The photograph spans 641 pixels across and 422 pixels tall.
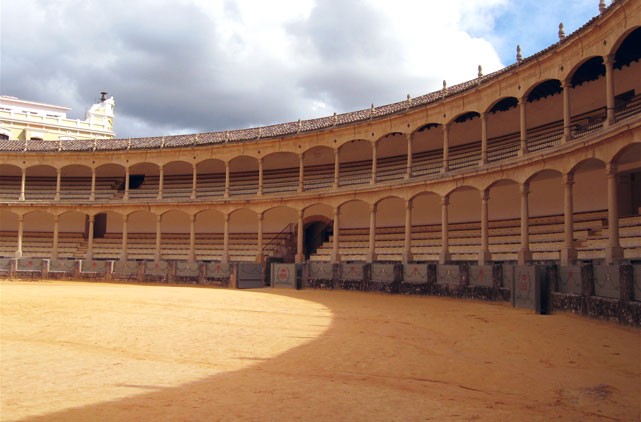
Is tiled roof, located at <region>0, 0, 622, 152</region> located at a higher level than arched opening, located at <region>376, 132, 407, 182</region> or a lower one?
higher

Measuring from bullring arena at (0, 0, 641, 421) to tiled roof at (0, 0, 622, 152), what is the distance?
23 centimetres

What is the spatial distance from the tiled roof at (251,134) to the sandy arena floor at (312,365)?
48.4 ft

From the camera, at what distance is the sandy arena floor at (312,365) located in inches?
273

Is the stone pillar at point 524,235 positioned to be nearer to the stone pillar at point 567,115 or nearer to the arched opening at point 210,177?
the stone pillar at point 567,115

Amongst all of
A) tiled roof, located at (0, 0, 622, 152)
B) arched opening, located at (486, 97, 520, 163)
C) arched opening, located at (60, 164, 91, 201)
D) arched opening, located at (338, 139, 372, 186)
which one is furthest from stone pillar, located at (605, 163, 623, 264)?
arched opening, located at (60, 164, 91, 201)

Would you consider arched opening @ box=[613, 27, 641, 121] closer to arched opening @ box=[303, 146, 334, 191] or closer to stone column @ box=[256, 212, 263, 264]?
arched opening @ box=[303, 146, 334, 191]

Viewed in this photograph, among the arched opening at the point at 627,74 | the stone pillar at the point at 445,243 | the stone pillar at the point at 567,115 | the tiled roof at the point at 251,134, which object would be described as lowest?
the stone pillar at the point at 445,243

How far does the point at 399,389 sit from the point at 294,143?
27175mm

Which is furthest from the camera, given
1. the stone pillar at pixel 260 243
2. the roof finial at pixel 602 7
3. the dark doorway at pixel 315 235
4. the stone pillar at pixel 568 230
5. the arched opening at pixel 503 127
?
the dark doorway at pixel 315 235

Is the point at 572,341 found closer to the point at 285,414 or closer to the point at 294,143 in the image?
the point at 285,414

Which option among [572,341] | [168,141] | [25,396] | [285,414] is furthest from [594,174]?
[168,141]

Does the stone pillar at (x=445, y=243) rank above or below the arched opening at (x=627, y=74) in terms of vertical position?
below

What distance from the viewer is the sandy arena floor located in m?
6.95

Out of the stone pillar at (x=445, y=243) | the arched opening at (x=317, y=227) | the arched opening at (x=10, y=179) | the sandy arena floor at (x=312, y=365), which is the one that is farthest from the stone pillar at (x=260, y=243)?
the arched opening at (x=10, y=179)
